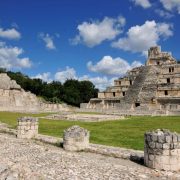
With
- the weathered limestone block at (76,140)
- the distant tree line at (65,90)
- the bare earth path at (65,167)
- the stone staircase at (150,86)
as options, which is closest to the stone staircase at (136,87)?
the stone staircase at (150,86)

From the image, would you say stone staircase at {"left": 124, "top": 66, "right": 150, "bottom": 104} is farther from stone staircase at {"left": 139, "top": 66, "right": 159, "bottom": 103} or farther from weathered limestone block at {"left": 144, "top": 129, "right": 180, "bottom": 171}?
weathered limestone block at {"left": 144, "top": 129, "right": 180, "bottom": 171}

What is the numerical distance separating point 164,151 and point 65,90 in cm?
7057

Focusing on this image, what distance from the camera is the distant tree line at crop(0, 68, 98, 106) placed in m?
77.4

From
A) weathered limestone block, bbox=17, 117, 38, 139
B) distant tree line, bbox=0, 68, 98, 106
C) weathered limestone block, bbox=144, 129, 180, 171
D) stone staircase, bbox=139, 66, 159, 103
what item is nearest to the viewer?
weathered limestone block, bbox=144, 129, 180, 171

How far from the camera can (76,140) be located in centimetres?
1176

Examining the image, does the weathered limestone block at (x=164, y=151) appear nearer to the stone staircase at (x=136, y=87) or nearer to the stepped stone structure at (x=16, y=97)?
the stone staircase at (x=136, y=87)

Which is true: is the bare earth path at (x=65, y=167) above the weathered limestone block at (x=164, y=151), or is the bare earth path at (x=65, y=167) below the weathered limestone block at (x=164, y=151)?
below

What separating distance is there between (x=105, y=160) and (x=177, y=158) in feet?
8.10

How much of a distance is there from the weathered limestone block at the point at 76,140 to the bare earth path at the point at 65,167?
0.39 meters

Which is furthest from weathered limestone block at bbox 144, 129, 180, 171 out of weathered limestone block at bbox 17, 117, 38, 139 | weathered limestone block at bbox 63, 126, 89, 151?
weathered limestone block at bbox 17, 117, 38, 139

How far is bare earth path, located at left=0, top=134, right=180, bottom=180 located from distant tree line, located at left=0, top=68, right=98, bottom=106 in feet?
216

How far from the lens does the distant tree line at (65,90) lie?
77438mm

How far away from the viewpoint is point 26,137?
1524cm

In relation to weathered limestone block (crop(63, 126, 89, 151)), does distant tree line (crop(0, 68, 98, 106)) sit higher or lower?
higher
